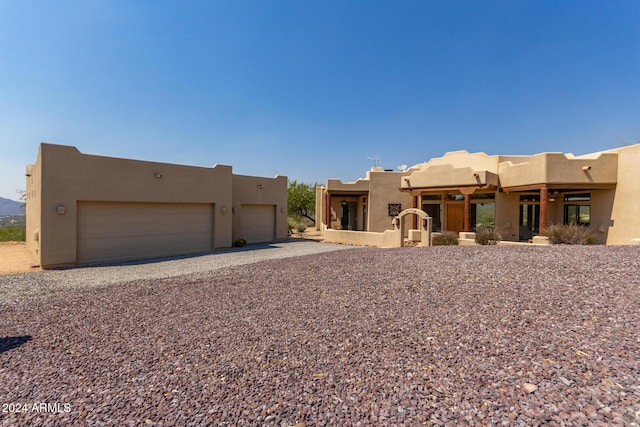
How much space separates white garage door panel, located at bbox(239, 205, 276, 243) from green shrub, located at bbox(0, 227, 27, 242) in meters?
13.9

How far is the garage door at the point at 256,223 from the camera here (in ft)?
60.4

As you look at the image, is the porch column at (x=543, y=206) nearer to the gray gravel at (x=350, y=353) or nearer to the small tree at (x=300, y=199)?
the gray gravel at (x=350, y=353)

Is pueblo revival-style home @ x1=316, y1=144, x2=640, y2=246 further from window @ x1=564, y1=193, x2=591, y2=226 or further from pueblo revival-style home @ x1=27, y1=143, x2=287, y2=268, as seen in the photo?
pueblo revival-style home @ x1=27, y1=143, x2=287, y2=268

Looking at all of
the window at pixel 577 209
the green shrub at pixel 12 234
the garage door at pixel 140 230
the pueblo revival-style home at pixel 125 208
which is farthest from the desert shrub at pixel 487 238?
the green shrub at pixel 12 234

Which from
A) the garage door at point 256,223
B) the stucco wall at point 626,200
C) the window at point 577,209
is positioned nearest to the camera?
the stucco wall at point 626,200

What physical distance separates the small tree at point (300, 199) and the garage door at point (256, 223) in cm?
1264

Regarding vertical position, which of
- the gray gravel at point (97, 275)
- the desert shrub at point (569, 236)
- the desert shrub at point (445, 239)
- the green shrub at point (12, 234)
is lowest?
the gray gravel at point (97, 275)

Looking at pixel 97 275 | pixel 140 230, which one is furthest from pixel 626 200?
pixel 140 230

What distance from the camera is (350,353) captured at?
3744 millimetres

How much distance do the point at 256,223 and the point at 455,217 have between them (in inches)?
514

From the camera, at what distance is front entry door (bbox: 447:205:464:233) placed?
20.0 m

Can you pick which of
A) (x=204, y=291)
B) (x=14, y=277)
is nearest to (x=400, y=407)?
(x=204, y=291)

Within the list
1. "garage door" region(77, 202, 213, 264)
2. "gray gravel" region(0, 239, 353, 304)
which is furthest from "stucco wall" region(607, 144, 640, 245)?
"garage door" region(77, 202, 213, 264)

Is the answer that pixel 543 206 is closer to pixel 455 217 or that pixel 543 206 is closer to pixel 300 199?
pixel 455 217
